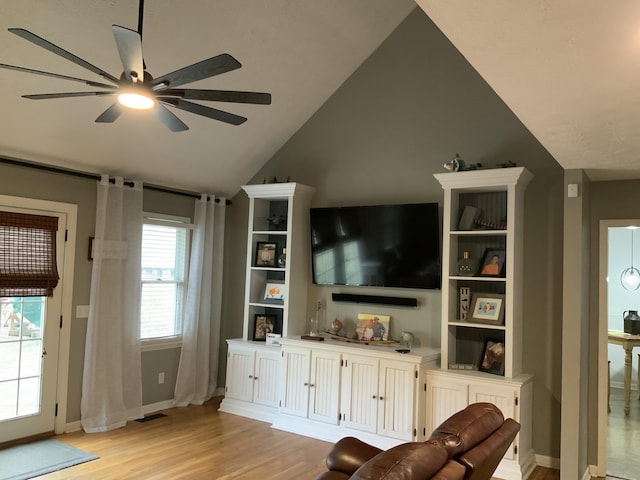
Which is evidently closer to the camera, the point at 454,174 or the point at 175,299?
the point at 454,174

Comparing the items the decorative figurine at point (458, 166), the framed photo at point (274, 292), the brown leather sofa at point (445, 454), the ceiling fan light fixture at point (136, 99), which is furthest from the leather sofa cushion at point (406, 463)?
the framed photo at point (274, 292)

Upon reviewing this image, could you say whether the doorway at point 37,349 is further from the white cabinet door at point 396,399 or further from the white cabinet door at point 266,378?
the white cabinet door at point 396,399

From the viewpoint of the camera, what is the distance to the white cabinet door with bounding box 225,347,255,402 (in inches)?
219

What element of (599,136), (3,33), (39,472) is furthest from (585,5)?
(39,472)

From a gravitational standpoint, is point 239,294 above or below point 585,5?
below

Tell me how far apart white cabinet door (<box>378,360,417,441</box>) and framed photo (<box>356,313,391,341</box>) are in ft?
1.80

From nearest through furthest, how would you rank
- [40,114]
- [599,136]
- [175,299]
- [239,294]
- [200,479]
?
[599,136] → [200,479] → [40,114] → [175,299] → [239,294]

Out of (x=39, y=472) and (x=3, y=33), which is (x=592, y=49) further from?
(x=39, y=472)

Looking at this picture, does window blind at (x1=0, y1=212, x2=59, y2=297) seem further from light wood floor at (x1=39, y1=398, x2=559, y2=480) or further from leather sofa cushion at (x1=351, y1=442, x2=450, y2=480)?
leather sofa cushion at (x1=351, y1=442, x2=450, y2=480)

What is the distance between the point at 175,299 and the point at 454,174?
3.40 metres

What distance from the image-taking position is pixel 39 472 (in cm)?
386

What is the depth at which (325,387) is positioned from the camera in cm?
493

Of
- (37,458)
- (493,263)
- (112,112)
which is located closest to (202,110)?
(112,112)

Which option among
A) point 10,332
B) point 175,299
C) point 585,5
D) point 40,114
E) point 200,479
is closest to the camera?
point 585,5
